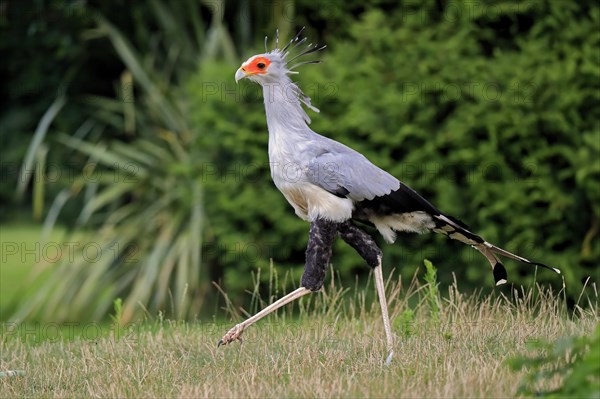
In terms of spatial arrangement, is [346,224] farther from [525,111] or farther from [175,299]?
[175,299]

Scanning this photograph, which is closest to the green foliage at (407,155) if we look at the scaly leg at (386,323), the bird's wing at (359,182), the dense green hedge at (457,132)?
the dense green hedge at (457,132)

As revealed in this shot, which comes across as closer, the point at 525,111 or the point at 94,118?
the point at 525,111

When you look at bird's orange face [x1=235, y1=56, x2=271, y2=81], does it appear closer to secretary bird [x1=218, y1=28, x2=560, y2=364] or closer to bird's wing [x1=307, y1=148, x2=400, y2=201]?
secretary bird [x1=218, y1=28, x2=560, y2=364]

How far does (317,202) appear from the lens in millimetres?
5039

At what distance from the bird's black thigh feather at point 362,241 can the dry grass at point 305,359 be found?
1.62 ft

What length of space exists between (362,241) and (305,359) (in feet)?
2.39

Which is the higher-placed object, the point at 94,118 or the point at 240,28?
the point at 240,28

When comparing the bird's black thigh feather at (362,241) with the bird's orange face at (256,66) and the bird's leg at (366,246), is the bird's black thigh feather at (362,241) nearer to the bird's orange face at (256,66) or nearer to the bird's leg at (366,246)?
the bird's leg at (366,246)

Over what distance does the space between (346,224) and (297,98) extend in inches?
29.4

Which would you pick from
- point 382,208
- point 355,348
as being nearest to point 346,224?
point 382,208

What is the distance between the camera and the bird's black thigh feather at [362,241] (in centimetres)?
514

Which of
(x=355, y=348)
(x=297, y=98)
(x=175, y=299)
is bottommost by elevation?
(x=175, y=299)

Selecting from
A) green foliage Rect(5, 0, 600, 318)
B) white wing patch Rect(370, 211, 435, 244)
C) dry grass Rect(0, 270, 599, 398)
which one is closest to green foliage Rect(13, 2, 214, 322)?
green foliage Rect(5, 0, 600, 318)

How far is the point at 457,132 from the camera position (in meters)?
7.74
